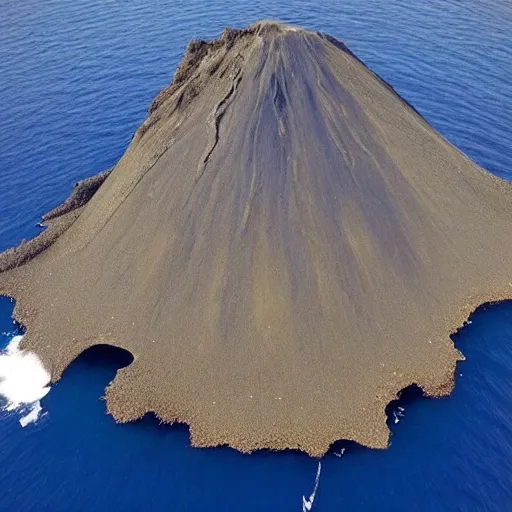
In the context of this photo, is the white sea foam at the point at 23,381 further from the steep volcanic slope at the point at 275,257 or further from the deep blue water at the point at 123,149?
the steep volcanic slope at the point at 275,257

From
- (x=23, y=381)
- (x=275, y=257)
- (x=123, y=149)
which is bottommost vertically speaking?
(x=23, y=381)

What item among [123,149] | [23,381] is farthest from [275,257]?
[123,149]

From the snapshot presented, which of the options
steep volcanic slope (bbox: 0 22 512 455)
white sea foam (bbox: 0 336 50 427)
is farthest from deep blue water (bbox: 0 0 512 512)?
steep volcanic slope (bbox: 0 22 512 455)

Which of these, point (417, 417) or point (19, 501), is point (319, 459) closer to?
point (417, 417)

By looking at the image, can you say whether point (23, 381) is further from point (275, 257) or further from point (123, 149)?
point (123, 149)

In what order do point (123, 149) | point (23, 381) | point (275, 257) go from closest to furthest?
point (23, 381) → point (275, 257) → point (123, 149)

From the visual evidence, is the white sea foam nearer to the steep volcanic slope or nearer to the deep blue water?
the deep blue water

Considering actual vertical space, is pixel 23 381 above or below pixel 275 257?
below
